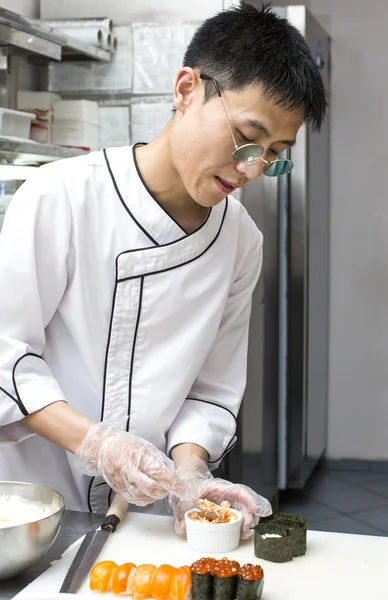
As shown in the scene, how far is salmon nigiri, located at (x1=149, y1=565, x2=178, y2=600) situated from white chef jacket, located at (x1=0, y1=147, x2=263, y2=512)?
1.20ft

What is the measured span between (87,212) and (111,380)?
13.4 inches

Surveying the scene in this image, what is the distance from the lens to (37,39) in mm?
2719

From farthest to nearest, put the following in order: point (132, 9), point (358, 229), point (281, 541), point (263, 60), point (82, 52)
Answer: point (358, 229) → point (132, 9) → point (82, 52) → point (263, 60) → point (281, 541)

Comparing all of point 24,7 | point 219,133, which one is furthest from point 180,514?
→ point 24,7

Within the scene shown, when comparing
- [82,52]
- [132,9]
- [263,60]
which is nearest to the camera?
[263,60]

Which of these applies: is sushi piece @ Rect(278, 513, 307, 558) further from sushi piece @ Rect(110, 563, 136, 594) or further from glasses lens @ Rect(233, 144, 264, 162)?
glasses lens @ Rect(233, 144, 264, 162)

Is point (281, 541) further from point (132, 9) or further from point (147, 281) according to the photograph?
point (132, 9)

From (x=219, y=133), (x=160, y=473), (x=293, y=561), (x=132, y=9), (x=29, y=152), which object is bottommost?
(x=293, y=561)

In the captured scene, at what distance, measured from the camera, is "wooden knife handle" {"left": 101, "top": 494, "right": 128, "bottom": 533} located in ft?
4.56

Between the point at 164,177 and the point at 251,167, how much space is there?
237 millimetres

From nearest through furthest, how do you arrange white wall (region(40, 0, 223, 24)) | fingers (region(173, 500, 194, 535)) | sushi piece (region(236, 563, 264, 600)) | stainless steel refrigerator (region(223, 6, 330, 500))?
sushi piece (region(236, 563, 264, 600)), fingers (region(173, 500, 194, 535)), white wall (region(40, 0, 223, 24)), stainless steel refrigerator (region(223, 6, 330, 500))

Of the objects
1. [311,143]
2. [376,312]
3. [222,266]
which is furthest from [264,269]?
[222,266]

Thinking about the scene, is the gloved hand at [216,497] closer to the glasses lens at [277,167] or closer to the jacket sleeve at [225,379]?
the jacket sleeve at [225,379]

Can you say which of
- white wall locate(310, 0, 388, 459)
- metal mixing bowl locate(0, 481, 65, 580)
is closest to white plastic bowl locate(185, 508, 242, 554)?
metal mixing bowl locate(0, 481, 65, 580)
